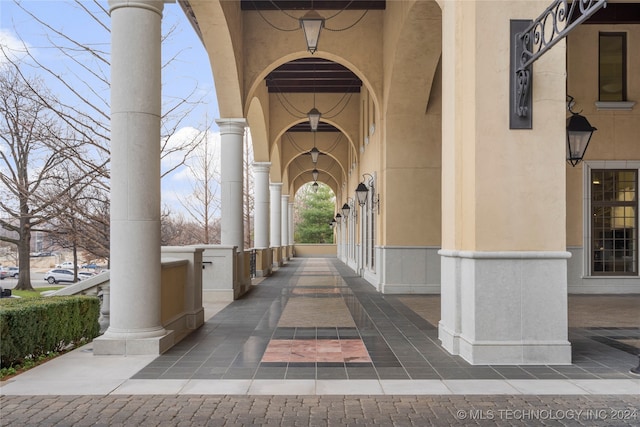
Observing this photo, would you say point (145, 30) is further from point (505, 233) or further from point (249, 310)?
point (249, 310)

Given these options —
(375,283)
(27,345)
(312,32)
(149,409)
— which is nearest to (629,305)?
(375,283)

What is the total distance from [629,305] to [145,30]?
34.2 feet

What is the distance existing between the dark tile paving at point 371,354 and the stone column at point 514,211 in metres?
0.37

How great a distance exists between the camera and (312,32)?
1004 centimetres

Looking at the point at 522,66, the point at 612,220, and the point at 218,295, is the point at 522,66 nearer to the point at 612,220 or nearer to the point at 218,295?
the point at 218,295

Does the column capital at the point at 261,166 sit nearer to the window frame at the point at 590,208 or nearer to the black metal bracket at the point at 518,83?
the window frame at the point at 590,208

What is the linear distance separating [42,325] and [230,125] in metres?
8.33

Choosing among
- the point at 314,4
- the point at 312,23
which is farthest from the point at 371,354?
the point at 314,4

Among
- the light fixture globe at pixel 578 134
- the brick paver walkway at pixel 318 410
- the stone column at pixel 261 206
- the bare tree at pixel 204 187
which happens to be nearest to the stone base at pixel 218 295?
the brick paver walkway at pixel 318 410

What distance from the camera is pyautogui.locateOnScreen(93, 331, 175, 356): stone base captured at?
250 inches

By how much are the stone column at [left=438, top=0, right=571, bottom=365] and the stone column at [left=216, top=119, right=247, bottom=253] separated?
8.35 m

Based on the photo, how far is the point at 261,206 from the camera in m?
21.0

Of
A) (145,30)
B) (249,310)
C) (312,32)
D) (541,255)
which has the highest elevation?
(312,32)

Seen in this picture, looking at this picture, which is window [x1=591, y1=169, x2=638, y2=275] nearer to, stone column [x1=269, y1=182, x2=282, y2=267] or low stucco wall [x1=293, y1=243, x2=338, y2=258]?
stone column [x1=269, y1=182, x2=282, y2=267]
